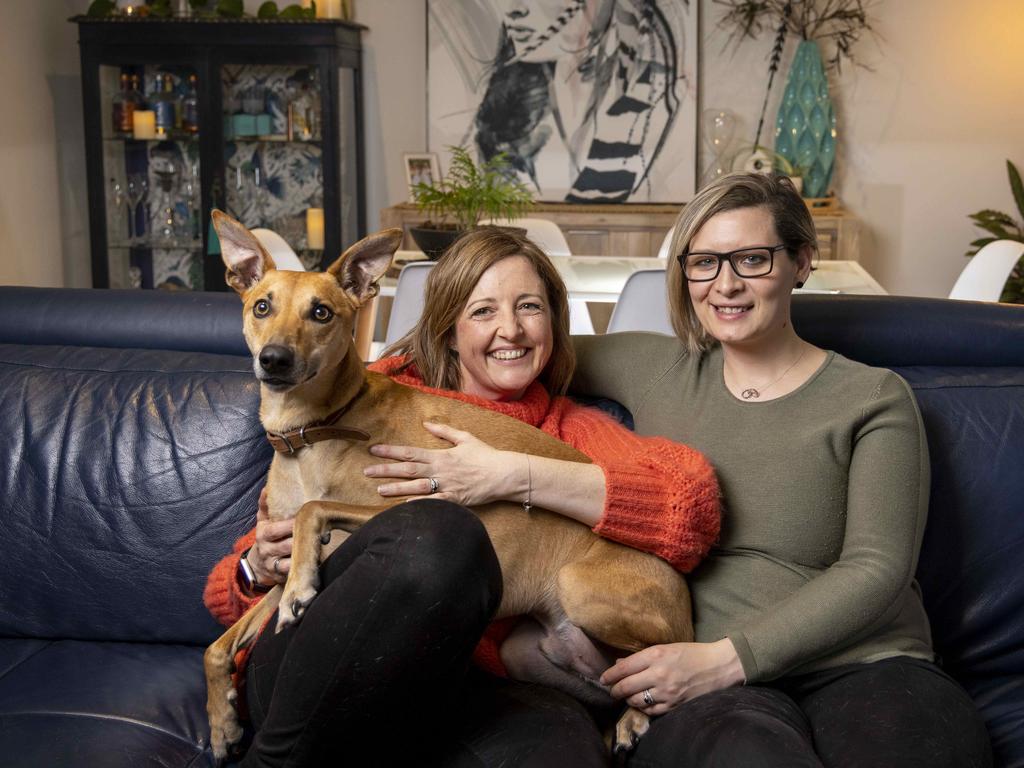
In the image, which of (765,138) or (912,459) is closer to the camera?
(912,459)

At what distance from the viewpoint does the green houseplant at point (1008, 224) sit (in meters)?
4.95

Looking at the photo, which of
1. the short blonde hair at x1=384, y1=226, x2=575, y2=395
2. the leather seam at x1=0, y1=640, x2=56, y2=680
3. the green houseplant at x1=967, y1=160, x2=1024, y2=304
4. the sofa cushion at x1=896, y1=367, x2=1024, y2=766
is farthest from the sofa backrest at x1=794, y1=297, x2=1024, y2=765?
the green houseplant at x1=967, y1=160, x2=1024, y2=304

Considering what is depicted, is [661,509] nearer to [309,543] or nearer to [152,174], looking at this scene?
[309,543]

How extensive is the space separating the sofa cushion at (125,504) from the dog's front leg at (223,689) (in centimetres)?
26

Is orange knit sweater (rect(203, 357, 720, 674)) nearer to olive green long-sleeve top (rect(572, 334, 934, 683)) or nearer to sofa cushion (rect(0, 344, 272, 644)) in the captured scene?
olive green long-sleeve top (rect(572, 334, 934, 683))

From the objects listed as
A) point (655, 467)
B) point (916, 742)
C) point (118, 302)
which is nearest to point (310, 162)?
point (118, 302)

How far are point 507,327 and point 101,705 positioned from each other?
2.85 ft

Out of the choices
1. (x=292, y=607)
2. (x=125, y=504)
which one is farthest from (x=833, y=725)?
(x=125, y=504)

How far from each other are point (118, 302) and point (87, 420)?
0.32 m

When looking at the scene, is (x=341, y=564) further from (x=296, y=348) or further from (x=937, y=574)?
(x=937, y=574)

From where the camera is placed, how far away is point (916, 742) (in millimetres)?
1401

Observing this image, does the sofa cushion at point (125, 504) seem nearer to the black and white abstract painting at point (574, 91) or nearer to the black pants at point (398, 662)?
the black pants at point (398, 662)

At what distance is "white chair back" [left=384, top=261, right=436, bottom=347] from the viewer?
9.50 ft

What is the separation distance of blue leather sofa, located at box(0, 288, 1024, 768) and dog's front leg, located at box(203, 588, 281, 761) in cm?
5
